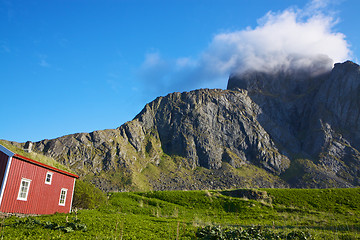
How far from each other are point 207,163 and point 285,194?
6028 inches

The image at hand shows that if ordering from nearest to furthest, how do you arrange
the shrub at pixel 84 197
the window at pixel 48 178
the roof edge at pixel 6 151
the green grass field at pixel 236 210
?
the roof edge at pixel 6 151
the green grass field at pixel 236 210
the window at pixel 48 178
the shrub at pixel 84 197

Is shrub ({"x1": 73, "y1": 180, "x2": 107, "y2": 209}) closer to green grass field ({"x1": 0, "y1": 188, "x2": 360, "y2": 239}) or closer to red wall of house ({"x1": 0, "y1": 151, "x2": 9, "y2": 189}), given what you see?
green grass field ({"x1": 0, "y1": 188, "x2": 360, "y2": 239})

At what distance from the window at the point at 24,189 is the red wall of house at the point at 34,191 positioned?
0.98ft

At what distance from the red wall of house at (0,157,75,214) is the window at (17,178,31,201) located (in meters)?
0.30

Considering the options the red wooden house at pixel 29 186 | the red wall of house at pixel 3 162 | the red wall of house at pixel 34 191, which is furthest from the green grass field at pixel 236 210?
the red wall of house at pixel 3 162

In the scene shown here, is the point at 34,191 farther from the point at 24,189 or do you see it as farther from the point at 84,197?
the point at 84,197

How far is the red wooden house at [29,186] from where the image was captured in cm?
2266

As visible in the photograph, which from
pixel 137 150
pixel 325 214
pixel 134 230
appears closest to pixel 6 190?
pixel 134 230

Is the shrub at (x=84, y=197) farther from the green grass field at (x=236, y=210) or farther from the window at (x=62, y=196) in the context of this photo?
the window at (x=62, y=196)

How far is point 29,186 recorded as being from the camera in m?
24.8

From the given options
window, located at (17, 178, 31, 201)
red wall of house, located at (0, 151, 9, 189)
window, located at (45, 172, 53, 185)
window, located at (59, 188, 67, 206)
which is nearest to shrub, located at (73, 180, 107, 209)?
window, located at (59, 188, 67, 206)

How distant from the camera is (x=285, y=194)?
38.5m

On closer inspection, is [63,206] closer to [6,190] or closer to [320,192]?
[6,190]

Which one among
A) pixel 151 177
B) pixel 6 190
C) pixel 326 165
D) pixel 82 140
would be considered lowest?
pixel 6 190
